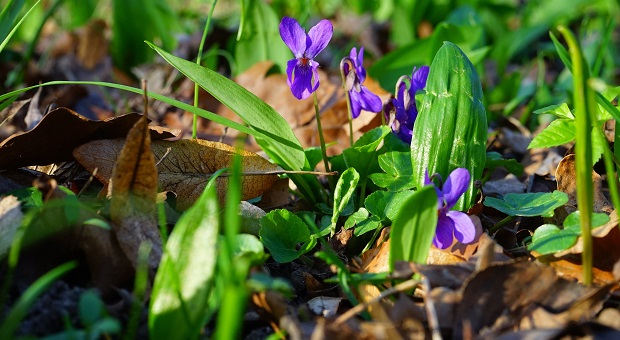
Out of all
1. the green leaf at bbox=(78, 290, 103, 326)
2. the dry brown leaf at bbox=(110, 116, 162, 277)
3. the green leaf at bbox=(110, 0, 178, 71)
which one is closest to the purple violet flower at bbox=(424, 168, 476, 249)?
the dry brown leaf at bbox=(110, 116, 162, 277)

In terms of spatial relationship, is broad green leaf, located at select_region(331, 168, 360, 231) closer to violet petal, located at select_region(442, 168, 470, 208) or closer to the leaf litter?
the leaf litter

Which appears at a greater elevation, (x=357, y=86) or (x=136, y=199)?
(x=357, y=86)

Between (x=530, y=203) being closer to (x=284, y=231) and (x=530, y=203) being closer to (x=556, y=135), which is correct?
(x=556, y=135)

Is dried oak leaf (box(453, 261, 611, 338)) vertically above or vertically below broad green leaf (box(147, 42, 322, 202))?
below

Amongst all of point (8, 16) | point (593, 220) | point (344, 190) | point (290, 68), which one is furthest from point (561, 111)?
point (8, 16)

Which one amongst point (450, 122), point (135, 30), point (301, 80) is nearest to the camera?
point (450, 122)

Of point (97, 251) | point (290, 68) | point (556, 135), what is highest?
point (290, 68)

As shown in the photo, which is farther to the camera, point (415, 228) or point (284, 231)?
point (284, 231)

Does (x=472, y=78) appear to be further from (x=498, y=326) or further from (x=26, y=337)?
(x=26, y=337)

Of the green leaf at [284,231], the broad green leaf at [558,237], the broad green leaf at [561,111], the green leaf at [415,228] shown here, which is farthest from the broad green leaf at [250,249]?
the broad green leaf at [561,111]
